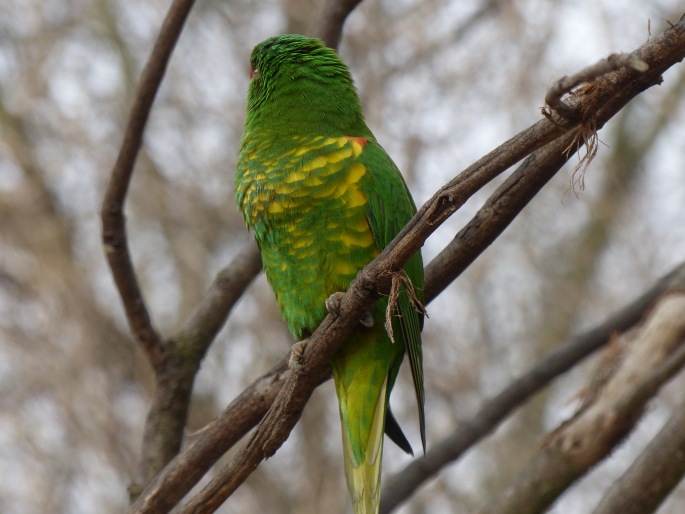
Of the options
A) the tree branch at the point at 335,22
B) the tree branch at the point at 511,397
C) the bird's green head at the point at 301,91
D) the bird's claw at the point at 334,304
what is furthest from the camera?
the tree branch at the point at 511,397

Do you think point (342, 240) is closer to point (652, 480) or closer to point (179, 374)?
point (179, 374)

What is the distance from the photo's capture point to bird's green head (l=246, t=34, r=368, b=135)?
145 inches

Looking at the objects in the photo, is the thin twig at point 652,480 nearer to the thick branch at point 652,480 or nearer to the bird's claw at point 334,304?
the thick branch at point 652,480

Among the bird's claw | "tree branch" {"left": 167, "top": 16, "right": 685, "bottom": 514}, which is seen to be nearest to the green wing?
the bird's claw

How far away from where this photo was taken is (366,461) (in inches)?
134

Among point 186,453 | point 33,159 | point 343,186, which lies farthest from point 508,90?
point 186,453

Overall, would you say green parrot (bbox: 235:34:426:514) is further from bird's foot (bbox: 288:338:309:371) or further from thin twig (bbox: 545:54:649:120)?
thin twig (bbox: 545:54:649:120)

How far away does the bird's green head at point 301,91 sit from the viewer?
369cm

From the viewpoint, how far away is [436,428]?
27.9 feet

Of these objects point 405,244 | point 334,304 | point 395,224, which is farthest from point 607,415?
point 405,244

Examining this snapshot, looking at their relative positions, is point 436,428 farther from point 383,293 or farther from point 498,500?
point 383,293

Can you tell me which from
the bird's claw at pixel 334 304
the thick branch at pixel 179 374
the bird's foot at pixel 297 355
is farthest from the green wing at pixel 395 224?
the thick branch at pixel 179 374

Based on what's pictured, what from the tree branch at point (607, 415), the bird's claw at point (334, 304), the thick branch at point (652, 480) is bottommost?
the thick branch at point (652, 480)

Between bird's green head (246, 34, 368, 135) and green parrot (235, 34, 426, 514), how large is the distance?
14mm
